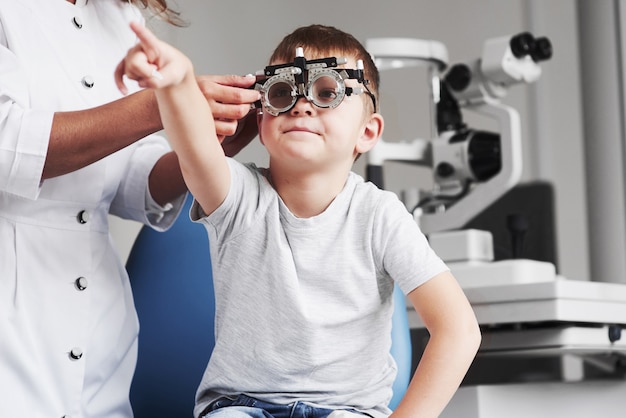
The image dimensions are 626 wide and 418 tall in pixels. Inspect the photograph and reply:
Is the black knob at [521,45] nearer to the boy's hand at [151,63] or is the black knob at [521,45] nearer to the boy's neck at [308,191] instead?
the boy's neck at [308,191]

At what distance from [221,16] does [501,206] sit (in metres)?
1.16

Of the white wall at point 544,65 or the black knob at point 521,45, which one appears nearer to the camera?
the black knob at point 521,45

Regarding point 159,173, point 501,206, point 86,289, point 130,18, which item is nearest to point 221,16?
point 501,206

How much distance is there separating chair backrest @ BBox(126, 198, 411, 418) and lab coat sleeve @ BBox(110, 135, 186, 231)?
109mm

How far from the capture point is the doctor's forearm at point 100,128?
1271mm

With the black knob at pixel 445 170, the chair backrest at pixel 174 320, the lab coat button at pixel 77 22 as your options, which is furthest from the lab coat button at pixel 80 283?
the black knob at pixel 445 170

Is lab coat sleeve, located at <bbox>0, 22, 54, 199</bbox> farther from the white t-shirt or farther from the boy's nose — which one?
the boy's nose

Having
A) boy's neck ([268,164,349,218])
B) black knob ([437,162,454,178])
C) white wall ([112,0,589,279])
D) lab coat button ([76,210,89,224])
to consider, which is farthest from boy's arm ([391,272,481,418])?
white wall ([112,0,589,279])

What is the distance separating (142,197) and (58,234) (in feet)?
0.62

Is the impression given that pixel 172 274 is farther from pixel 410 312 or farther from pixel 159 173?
pixel 410 312

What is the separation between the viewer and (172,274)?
1726 millimetres

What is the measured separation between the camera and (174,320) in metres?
1.69

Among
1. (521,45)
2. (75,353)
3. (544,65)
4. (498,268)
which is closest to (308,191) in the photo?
(75,353)

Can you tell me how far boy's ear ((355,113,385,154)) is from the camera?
1.39 m
